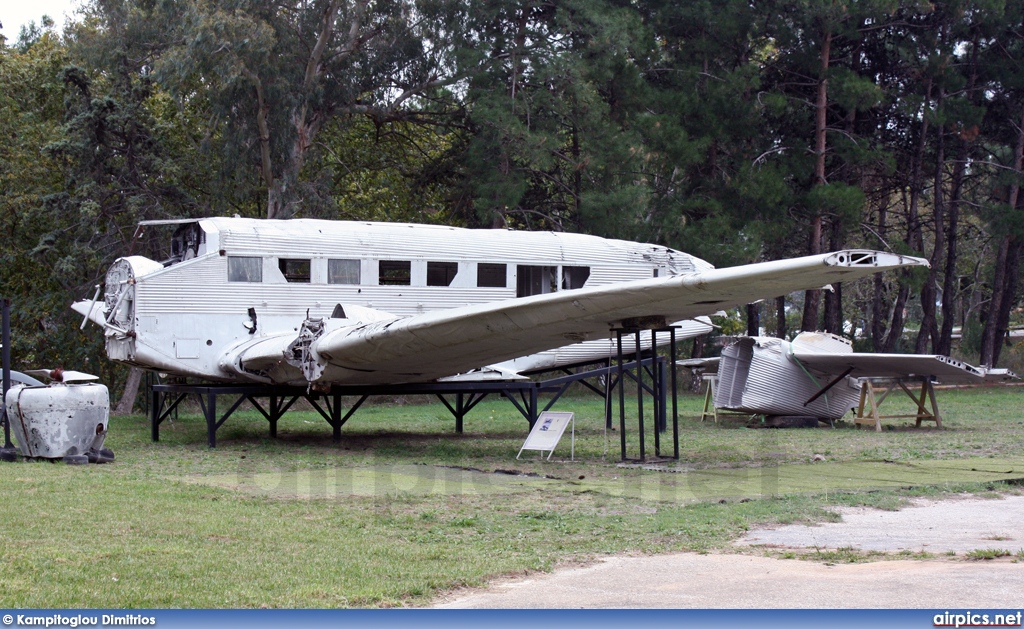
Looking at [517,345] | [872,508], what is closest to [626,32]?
[517,345]

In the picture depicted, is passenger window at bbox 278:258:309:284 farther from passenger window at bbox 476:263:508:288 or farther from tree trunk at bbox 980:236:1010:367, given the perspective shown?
tree trunk at bbox 980:236:1010:367

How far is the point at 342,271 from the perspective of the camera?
17703 millimetres

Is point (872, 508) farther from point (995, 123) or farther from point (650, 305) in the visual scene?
point (995, 123)

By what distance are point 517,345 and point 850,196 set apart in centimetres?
1762

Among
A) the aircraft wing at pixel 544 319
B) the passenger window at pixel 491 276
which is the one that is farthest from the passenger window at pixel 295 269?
the passenger window at pixel 491 276

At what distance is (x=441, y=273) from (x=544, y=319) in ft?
20.1

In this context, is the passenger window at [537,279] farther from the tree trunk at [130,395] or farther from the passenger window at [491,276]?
the tree trunk at [130,395]

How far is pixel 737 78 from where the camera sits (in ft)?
101

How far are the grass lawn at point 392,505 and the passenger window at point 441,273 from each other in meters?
2.71

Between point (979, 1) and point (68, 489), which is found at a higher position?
point (979, 1)

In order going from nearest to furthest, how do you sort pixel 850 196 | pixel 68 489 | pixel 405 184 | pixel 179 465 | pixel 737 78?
1. pixel 68 489
2. pixel 179 465
3. pixel 850 196
4. pixel 737 78
5. pixel 405 184

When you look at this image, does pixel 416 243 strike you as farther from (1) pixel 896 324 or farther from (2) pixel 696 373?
(1) pixel 896 324

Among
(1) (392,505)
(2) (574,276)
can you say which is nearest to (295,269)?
(2) (574,276)

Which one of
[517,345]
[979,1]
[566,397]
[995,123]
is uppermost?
[979,1]
